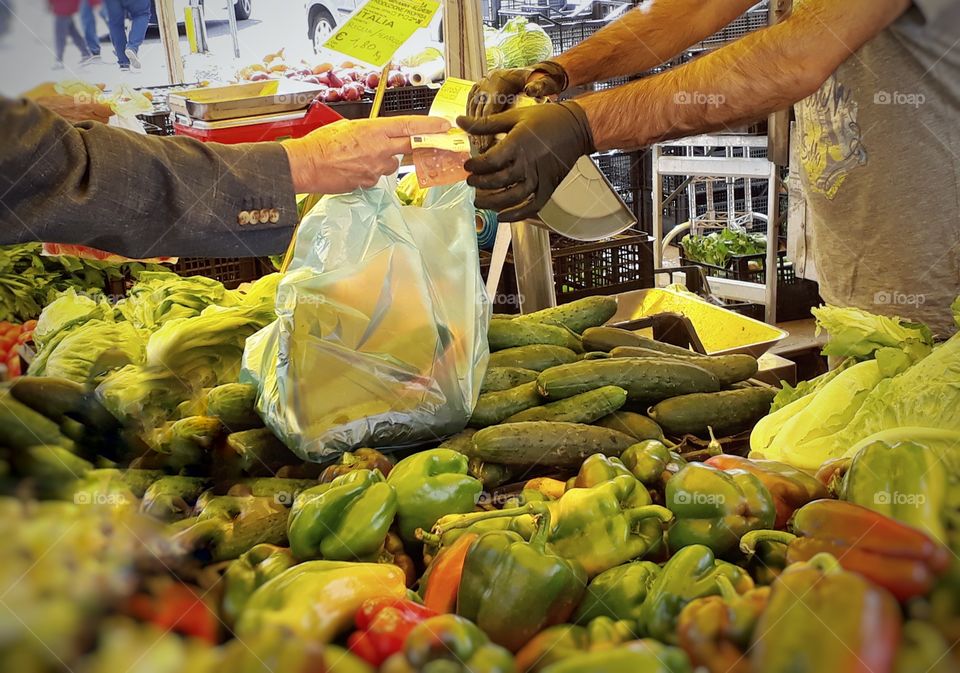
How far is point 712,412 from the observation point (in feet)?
6.40

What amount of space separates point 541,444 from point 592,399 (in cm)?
21

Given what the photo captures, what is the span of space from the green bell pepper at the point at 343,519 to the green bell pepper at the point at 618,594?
349mm

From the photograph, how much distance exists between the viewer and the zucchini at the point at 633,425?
187 centimetres

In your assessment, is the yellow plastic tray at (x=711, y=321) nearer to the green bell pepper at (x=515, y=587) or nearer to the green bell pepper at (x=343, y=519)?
the green bell pepper at (x=343, y=519)

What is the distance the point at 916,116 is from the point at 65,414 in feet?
6.67

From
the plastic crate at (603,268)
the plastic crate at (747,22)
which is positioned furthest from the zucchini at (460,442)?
the plastic crate at (747,22)

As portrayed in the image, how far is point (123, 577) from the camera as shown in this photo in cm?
71

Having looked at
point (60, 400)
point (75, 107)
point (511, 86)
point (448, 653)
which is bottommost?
point (448, 653)

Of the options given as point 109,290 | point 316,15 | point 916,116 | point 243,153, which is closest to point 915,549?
point 243,153

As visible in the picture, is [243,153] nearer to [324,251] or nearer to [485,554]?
[324,251]

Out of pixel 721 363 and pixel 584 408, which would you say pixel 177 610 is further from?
pixel 721 363

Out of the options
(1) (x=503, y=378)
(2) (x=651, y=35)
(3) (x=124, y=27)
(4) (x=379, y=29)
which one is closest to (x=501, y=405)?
(1) (x=503, y=378)

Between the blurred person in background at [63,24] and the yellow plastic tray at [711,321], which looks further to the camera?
the yellow plastic tray at [711,321]

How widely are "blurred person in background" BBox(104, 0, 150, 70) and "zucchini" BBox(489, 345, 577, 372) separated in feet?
9.50
